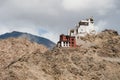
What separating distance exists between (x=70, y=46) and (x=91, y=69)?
17.6 m

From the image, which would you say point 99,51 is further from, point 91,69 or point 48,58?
point 48,58

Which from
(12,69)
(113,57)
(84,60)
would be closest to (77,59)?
(84,60)

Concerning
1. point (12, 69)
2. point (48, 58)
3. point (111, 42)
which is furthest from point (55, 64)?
point (111, 42)

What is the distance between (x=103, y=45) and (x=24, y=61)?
37691mm

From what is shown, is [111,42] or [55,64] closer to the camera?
[55,64]

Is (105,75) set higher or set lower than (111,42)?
lower

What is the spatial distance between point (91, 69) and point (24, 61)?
30.0m

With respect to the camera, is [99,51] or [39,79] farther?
[99,51]

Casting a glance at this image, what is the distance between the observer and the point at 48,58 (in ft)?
620

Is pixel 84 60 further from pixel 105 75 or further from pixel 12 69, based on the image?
pixel 12 69

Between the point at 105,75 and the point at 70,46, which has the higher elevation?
the point at 70,46

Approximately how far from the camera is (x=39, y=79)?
6988 inches

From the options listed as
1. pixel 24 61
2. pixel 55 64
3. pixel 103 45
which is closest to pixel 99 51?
pixel 103 45

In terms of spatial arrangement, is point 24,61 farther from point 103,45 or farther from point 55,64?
point 103,45
